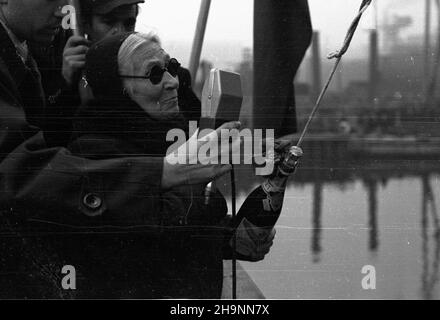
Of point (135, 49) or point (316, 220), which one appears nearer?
point (135, 49)

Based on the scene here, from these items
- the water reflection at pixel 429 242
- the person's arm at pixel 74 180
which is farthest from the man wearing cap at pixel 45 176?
the water reflection at pixel 429 242

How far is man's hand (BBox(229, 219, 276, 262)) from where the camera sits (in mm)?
1947

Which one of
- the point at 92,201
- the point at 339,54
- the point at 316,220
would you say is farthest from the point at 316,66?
the point at 92,201

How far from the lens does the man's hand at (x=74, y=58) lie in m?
1.85

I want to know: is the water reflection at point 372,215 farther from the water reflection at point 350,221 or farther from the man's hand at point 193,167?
the man's hand at point 193,167

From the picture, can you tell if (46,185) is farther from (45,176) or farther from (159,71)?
(159,71)

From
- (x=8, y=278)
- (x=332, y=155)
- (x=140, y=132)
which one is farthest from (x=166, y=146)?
(x=8, y=278)

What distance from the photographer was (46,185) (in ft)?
6.12

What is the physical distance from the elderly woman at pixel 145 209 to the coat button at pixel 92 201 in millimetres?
24

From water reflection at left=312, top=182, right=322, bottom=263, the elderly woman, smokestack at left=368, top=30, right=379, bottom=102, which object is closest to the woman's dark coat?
the elderly woman

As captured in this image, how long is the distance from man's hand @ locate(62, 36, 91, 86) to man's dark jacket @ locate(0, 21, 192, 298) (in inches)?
3.5

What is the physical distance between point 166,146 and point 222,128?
0.16 m

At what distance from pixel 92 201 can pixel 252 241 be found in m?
0.47

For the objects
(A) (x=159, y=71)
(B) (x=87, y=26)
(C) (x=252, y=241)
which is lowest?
(C) (x=252, y=241)
